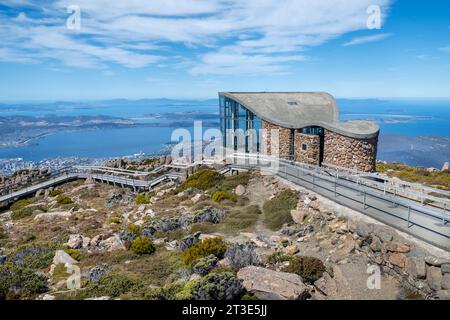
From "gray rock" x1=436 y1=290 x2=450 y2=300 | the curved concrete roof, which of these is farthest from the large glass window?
"gray rock" x1=436 y1=290 x2=450 y2=300

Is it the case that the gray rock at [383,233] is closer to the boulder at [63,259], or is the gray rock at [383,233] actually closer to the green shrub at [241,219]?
the green shrub at [241,219]

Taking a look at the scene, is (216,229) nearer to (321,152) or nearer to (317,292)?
(317,292)

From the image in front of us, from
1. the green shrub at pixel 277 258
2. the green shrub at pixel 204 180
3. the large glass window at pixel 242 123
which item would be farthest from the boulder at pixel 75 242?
the large glass window at pixel 242 123

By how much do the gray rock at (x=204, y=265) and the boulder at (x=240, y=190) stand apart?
29.9ft

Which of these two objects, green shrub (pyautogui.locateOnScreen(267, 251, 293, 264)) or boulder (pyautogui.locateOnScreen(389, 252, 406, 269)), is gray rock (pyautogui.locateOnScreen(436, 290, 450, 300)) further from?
green shrub (pyautogui.locateOnScreen(267, 251, 293, 264))

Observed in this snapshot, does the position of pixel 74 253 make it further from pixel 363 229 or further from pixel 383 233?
pixel 383 233

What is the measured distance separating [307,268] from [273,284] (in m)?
1.57

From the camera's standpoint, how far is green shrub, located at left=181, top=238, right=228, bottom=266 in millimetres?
11405

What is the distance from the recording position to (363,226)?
37.5 feet

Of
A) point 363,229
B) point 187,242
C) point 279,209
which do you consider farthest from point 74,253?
point 363,229

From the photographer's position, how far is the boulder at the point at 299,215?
14.3m

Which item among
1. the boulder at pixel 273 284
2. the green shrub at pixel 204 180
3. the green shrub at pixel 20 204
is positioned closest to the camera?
the boulder at pixel 273 284

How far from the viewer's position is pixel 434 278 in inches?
339

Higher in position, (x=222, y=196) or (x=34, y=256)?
(x=222, y=196)
